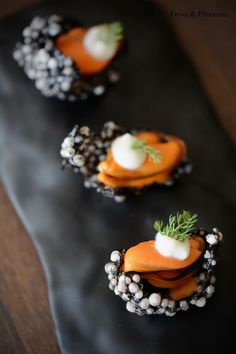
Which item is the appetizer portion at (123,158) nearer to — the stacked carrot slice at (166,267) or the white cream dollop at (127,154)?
the white cream dollop at (127,154)

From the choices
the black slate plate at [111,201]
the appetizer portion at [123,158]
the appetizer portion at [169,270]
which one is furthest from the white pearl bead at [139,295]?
the appetizer portion at [123,158]

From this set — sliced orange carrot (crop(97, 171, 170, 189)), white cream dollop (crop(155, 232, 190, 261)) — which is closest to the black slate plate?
sliced orange carrot (crop(97, 171, 170, 189))

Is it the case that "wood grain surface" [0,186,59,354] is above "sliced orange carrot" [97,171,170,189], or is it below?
below

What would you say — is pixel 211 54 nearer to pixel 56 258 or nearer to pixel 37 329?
pixel 56 258

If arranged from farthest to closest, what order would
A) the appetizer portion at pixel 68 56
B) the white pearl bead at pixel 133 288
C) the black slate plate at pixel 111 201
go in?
the appetizer portion at pixel 68 56 → the black slate plate at pixel 111 201 → the white pearl bead at pixel 133 288

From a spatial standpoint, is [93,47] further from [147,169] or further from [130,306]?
[130,306]

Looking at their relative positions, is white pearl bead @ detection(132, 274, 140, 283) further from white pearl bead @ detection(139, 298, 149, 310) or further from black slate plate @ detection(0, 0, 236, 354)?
black slate plate @ detection(0, 0, 236, 354)

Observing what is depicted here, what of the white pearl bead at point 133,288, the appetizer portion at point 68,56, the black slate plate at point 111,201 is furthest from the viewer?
the appetizer portion at point 68,56
